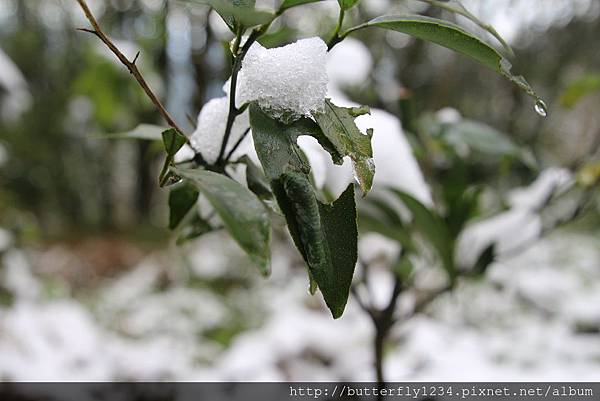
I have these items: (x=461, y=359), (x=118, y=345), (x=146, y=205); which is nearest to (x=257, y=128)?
(x=461, y=359)

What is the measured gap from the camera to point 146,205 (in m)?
5.23

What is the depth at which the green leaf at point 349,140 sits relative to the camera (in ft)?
1.14

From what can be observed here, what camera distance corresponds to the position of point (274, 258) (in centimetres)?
298

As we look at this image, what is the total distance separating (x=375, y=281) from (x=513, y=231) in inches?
49.9

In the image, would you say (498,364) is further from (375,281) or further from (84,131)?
(84,131)

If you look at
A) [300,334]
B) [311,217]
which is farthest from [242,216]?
[300,334]

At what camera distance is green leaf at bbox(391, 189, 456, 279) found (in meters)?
0.62

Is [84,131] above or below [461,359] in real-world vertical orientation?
above

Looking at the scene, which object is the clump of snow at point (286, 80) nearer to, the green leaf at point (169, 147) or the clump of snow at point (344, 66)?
the green leaf at point (169, 147)

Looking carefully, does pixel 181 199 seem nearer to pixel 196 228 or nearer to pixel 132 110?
pixel 196 228

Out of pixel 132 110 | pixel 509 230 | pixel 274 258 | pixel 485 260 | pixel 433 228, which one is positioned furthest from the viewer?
pixel 274 258

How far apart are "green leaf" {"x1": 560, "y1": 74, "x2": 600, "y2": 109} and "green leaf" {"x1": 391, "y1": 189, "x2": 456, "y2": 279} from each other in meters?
0.32

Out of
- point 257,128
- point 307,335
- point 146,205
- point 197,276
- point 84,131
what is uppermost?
point 84,131

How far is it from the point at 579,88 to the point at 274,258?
2.30 m
